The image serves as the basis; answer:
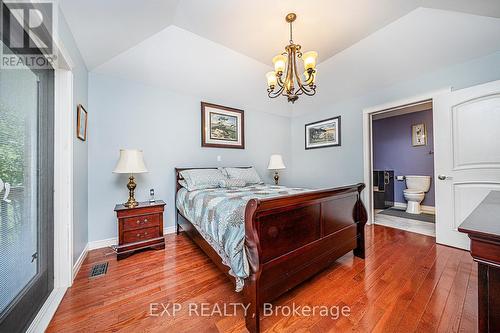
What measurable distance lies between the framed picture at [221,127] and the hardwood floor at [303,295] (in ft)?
6.53

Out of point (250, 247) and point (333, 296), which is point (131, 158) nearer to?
A: point (250, 247)

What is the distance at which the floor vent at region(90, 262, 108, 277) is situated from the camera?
6.15 ft

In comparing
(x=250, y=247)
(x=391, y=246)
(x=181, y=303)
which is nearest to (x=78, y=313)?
(x=181, y=303)

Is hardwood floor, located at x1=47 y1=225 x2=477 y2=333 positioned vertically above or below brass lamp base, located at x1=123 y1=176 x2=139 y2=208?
below

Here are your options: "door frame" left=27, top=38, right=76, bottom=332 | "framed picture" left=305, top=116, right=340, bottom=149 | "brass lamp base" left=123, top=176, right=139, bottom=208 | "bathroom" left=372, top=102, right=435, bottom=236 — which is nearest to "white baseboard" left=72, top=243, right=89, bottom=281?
"door frame" left=27, top=38, right=76, bottom=332

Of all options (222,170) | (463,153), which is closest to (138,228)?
(222,170)

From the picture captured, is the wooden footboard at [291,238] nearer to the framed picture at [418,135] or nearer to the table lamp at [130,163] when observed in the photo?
the table lamp at [130,163]

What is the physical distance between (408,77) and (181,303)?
13.3 ft

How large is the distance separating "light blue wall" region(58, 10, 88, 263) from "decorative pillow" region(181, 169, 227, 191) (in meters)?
1.18

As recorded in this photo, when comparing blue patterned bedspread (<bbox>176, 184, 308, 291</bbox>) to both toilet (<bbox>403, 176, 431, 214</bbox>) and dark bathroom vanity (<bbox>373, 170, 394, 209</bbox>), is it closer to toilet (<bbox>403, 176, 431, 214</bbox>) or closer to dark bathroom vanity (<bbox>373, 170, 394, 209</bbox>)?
dark bathroom vanity (<bbox>373, 170, 394, 209</bbox>)

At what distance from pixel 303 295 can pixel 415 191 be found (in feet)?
13.6

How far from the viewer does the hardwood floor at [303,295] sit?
126 cm

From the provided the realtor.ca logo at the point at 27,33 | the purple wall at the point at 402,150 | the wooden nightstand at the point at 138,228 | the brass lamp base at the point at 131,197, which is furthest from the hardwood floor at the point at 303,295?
the purple wall at the point at 402,150

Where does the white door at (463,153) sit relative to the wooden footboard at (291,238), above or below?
above
